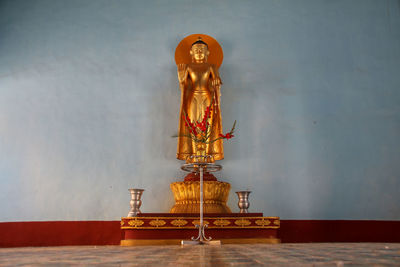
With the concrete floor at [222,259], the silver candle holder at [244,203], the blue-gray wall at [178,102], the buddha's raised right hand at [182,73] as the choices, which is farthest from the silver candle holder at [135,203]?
the concrete floor at [222,259]

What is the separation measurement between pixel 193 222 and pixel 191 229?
5cm

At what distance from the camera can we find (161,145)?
344 centimetres

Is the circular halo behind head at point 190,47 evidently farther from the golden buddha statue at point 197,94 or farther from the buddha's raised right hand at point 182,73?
the buddha's raised right hand at point 182,73

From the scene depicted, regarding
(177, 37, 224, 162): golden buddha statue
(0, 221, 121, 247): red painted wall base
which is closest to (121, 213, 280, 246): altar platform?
(0, 221, 121, 247): red painted wall base

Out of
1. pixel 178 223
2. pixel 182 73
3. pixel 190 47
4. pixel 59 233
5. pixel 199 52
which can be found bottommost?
pixel 59 233

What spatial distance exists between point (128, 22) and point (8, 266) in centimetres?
369

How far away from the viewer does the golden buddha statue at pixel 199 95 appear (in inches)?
129

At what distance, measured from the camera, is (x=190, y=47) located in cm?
361

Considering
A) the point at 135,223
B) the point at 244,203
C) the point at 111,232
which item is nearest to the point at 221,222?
the point at 244,203

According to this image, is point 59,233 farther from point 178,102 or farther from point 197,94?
point 197,94

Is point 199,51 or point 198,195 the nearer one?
point 198,195

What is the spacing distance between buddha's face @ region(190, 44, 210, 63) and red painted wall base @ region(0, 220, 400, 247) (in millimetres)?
1705

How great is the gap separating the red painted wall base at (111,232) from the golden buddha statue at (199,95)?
2.97 feet

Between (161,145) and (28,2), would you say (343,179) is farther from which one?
(28,2)
